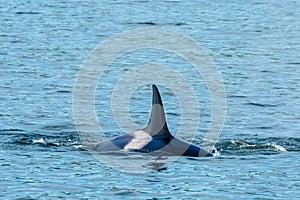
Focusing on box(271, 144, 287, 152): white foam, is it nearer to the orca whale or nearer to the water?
the water

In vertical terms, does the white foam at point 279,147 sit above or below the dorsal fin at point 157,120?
below

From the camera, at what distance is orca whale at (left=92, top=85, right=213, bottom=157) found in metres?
19.1

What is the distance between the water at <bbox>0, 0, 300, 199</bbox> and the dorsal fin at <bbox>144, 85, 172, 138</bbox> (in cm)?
72

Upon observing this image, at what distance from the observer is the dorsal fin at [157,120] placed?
746 inches

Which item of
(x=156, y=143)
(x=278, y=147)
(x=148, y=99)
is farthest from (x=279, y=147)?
(x=148, y=99)

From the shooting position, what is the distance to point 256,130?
22.5 metres

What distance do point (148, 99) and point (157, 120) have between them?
697cm

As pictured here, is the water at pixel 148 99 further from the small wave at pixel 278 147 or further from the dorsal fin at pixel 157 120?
the dorsal fin at pixel 157 120

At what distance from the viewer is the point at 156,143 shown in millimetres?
19328

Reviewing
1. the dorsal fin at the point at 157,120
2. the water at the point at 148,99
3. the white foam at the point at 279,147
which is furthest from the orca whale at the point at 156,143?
the white foam at the point at 279,147

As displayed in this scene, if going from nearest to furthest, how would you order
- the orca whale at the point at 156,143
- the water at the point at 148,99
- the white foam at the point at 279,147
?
1. the water at the point at 148,99
2. the orca whale at the point at 156,143
3. the white foam at the point at 279,147

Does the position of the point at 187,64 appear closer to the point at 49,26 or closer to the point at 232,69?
the point at 232,69

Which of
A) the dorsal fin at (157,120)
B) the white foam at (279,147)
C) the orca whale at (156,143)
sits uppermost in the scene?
the dorsal fin at (157,120)

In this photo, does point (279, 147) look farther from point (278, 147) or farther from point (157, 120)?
point (157, 120)
